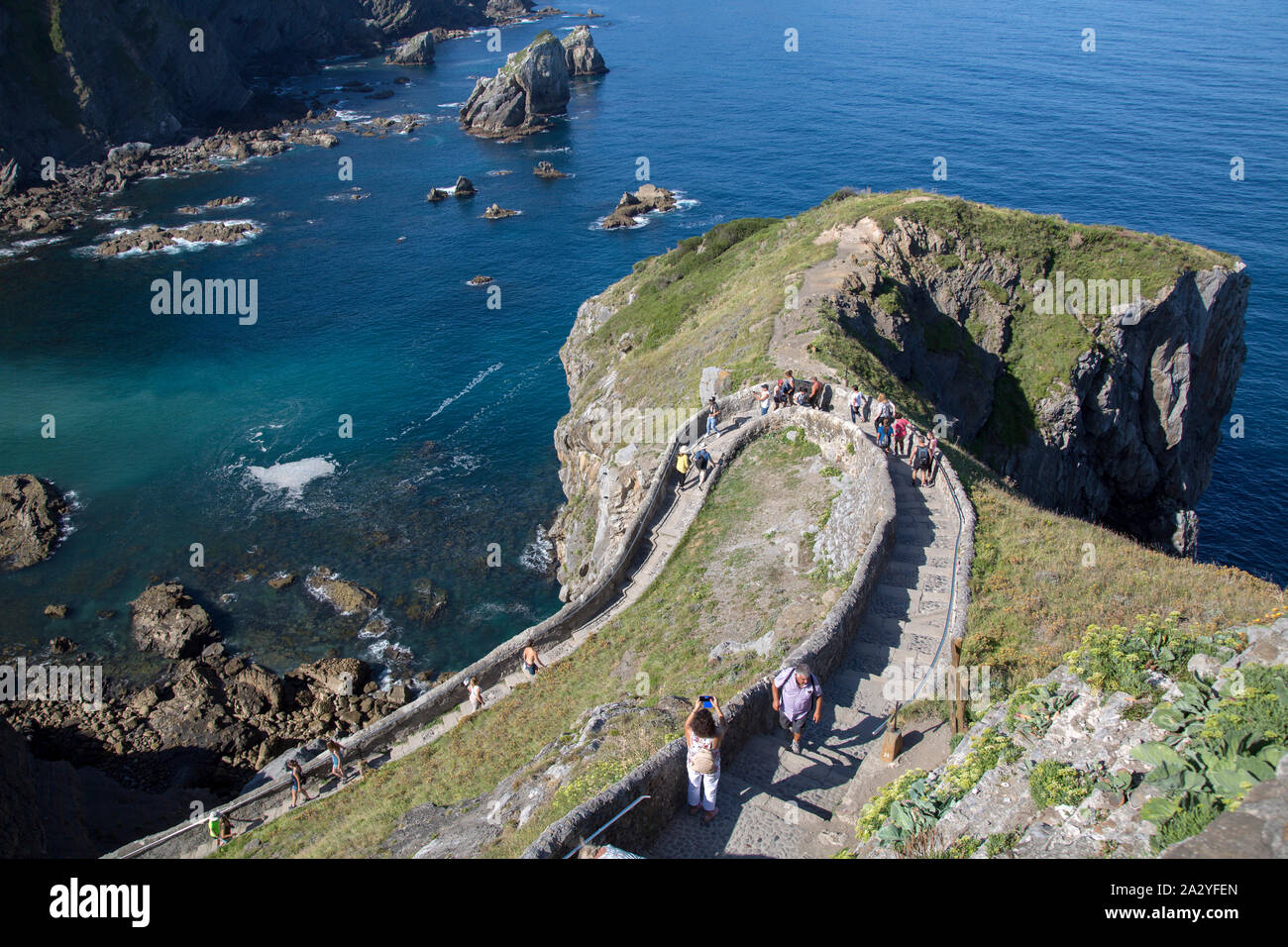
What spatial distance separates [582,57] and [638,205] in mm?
69564

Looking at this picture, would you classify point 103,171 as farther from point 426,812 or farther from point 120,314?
point 426,812

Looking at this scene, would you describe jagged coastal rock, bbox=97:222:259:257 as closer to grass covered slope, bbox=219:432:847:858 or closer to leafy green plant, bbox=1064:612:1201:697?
grass covered slope, bbox=219:432:847:858

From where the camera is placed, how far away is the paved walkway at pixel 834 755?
1294 cm

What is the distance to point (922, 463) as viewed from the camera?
24.5 meters

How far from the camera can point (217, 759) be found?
34.0 meters

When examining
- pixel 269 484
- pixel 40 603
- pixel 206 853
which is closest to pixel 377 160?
pixel 269 484

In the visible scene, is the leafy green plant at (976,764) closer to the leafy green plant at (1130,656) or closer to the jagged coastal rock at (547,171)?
the leafy green plant at (1130,656)

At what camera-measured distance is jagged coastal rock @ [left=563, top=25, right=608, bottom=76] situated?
14600 centimetres

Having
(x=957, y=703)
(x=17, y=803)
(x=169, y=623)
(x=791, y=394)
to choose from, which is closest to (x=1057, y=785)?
(x=957, y=703)

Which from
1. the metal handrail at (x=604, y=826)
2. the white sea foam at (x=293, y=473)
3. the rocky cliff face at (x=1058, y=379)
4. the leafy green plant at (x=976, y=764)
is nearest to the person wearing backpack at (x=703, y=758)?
the metal handrail at (x=604, y=826)

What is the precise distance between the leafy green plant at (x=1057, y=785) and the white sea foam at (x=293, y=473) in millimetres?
48618

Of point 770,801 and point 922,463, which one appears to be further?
point 922,463

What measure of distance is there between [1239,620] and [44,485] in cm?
5954

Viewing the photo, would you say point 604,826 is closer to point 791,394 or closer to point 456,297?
point 791,394
